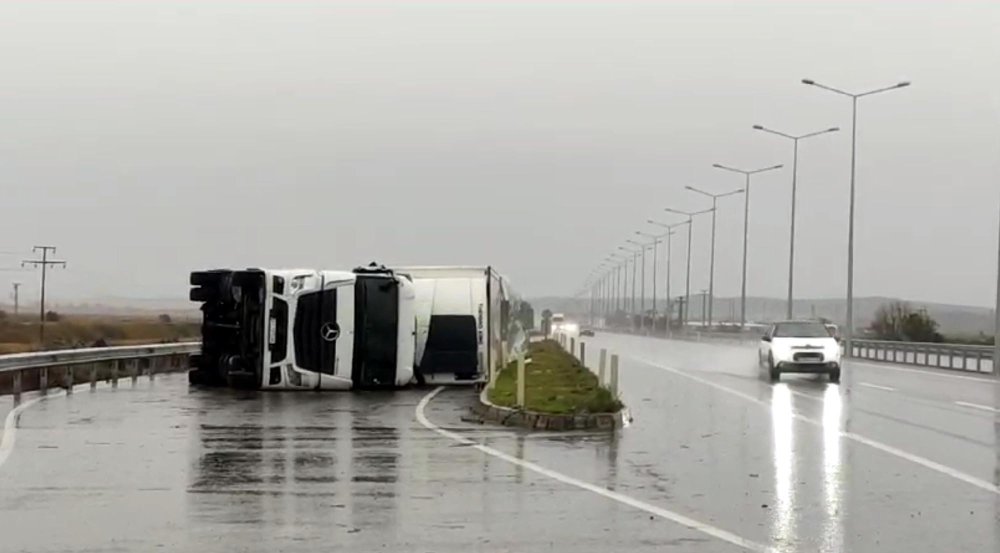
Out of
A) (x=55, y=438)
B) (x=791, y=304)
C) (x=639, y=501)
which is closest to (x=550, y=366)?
(x=55, y=438)

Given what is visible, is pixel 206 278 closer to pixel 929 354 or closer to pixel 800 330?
pixel 800 330

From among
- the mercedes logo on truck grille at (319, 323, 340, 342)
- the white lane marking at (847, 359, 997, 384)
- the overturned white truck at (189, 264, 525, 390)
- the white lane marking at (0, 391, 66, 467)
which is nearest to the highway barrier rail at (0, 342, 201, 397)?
the white lane marking at (0, 391, 66, 467)

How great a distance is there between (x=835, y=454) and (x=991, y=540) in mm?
6088

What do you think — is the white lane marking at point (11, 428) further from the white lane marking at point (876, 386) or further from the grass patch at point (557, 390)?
the white lane marking at point (876, 386)

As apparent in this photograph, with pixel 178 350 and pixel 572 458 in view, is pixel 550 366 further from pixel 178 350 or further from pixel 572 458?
pixel 572 458

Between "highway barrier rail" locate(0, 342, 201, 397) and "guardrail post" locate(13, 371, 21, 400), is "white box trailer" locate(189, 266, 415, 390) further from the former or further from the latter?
"guardrail post" locate(13, 371, 21, 400)

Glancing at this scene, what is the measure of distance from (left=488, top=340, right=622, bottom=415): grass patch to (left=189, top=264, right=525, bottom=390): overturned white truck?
1714 millimetres

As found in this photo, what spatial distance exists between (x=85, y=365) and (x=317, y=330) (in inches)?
297

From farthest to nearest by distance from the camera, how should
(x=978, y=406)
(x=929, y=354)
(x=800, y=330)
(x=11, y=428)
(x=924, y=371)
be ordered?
1. (x=929, y=354)
2. (x=924, y=371)
3. (x=800, y=330)
4. (x=978, y=406)
5. (x=11, y=428)

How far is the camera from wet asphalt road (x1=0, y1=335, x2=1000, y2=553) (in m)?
10.4

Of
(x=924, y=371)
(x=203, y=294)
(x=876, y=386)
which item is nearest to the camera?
(x=203, y=294)

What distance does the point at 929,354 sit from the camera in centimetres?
5006

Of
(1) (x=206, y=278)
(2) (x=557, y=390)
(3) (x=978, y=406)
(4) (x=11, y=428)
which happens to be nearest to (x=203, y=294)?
(1) (x=206, y=278)

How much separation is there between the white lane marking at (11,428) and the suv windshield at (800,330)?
19.9 m
